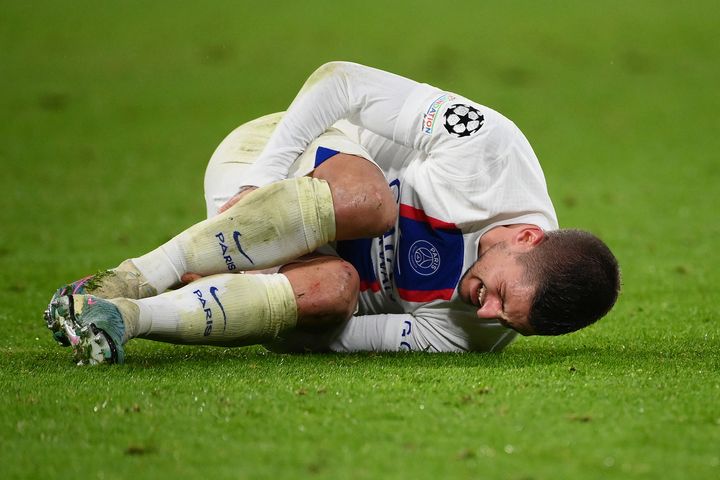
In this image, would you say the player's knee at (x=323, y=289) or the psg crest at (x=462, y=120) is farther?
the psg crest at (x=462, y=120)

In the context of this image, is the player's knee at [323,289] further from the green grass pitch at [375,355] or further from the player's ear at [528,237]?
the player's ear at [528,237]

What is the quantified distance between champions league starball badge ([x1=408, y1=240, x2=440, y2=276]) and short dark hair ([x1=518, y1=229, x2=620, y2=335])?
47 cm

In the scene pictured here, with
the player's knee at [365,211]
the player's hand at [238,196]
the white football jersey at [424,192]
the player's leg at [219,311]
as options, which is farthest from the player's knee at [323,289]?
the player's hand at [238,196]

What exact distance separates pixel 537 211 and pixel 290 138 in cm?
110

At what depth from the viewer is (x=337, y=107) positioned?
4961 millimetres

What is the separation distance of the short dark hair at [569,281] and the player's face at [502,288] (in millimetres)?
35

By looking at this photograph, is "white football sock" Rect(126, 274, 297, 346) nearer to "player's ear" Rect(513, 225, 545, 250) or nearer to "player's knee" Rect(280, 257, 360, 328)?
"player's knee" Rect(280, 257, 360, 328)

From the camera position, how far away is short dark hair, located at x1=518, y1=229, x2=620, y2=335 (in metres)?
4.34

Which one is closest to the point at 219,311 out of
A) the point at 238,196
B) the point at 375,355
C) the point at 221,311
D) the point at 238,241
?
the point at 221,311

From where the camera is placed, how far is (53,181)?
39.5 ft

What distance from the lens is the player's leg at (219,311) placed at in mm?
4309

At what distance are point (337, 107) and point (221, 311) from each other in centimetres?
109

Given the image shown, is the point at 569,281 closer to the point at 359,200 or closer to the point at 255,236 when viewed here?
the point at 359,200

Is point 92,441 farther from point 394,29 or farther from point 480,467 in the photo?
point 394,29
